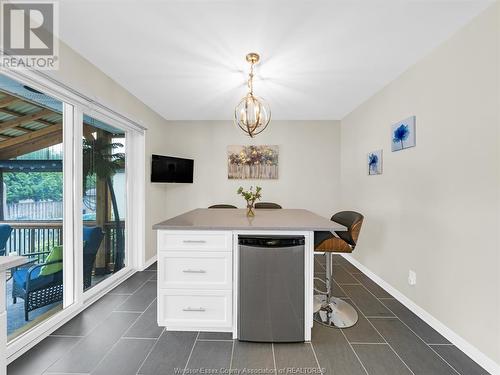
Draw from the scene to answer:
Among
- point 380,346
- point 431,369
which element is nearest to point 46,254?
point 380,346

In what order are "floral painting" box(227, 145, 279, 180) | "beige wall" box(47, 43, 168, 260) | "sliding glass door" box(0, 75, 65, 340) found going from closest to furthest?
"sliding glass door" box(0, 75, 65, 340) < "beige wall" box(47, 43, 168, 260) < "floral painting" box(227, 145, 279, 180)

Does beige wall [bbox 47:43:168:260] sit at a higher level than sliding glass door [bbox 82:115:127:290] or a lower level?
higher

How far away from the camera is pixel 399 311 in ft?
7.51

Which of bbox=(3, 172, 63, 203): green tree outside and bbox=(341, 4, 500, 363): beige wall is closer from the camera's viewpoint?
bbox=(341, 4, 500, 363): beige wall

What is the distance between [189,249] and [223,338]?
79 cm

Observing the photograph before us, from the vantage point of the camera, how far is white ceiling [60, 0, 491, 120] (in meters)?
1.62

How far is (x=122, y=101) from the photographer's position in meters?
2.87

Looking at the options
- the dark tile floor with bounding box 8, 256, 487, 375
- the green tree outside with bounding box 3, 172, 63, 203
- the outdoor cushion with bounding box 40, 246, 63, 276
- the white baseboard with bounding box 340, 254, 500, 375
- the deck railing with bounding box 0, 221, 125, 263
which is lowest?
the dark tile floor with bounding box 8, 256, 487, 375

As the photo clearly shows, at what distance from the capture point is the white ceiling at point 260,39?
162 centimetres

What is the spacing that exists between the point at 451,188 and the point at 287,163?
2.67 m

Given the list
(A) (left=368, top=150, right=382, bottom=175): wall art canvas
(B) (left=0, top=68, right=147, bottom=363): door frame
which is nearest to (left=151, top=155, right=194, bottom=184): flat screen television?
(B) (left=0, top=68, right=147, bottom=363): door frame

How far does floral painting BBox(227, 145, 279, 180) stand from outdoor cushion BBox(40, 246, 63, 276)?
9.20ft

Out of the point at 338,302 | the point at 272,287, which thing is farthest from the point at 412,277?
the point at 272,287

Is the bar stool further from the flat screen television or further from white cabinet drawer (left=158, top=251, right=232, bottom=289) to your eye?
the flat screen television
